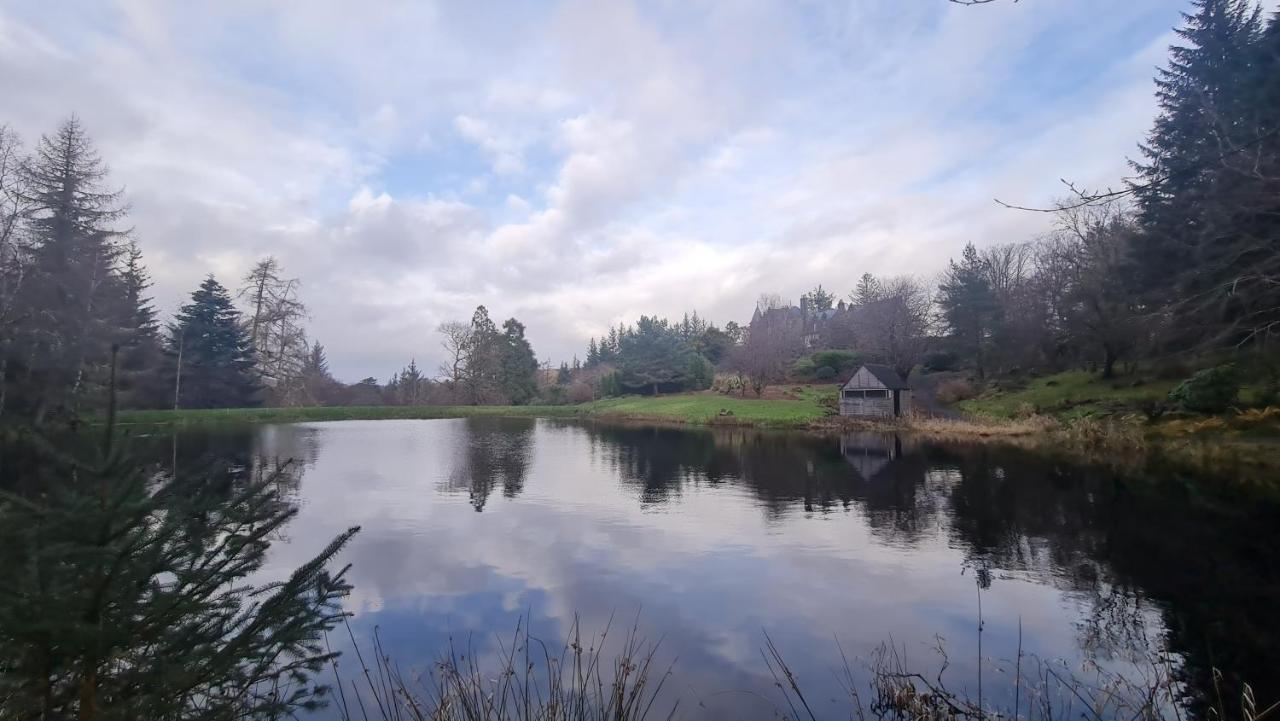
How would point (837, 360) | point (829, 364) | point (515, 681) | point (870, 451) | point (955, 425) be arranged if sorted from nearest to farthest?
1. point (515, 681)
2. point (870, 451)
3. point (955, 425)
4. point (837, 360)
5. point (829, 364)

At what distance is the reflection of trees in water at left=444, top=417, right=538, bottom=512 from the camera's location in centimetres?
1900

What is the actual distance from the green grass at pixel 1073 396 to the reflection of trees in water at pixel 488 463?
92.7ft

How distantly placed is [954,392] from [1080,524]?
1464 inches

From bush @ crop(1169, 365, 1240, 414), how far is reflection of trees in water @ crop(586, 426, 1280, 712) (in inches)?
272

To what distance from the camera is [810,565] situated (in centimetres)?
1101

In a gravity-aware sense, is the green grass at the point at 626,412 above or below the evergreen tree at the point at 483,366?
below

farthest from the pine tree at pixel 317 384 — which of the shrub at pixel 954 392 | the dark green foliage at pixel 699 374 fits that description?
the shrub at pixel 954 392

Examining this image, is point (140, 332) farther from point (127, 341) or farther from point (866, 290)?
point (866, 290)

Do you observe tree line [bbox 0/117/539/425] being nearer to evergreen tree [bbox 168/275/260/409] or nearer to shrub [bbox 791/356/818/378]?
evergreen tree [bbox 168/275/260/409]

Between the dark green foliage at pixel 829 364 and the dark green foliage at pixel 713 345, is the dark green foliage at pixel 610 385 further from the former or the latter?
the dark green foliage at pixel 829 364

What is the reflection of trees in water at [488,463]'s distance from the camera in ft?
62.3

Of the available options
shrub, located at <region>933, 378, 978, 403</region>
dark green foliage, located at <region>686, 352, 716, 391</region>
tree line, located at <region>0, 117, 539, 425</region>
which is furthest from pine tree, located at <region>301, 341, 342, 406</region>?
shrub, located at <region>933, 378, 978, 403</region>

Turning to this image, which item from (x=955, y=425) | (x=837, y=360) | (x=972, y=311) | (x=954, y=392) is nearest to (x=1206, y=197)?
(x=955, y=425)

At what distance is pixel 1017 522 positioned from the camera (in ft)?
46.1
